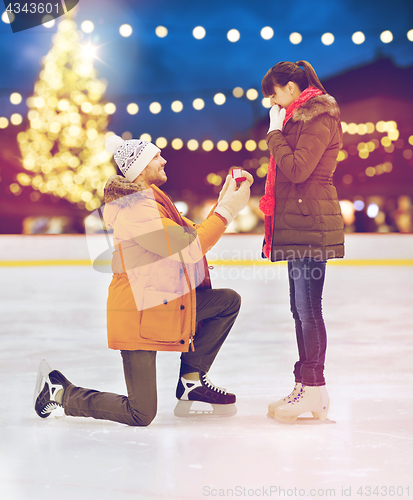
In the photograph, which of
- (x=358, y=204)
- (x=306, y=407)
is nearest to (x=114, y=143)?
(x=306, y=407)

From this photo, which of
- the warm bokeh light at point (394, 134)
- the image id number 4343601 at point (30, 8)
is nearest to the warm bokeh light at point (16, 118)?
the image id number 4343601 at point (30, 8)

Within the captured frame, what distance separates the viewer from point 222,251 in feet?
28.8

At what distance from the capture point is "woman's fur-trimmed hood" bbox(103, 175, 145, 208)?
1.78 meters

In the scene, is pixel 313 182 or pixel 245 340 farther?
pixel 245 340

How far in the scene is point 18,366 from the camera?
2645 mm

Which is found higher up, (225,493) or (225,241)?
(225,241)

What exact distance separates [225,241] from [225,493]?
8.09m

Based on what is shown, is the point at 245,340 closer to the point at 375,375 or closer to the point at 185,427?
the point at 375,375

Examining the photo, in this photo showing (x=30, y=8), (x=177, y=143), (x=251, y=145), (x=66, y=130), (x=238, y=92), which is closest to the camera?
(x=30, y=8)

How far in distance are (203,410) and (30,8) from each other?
911 centimetres

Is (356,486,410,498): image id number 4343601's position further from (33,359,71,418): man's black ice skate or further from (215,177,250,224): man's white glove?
(33,359,71,418): man's black ice skate

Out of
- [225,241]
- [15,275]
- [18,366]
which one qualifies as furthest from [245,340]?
[225,241]

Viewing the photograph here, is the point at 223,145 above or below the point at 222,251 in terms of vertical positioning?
above

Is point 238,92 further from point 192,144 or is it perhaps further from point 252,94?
point 192,144
